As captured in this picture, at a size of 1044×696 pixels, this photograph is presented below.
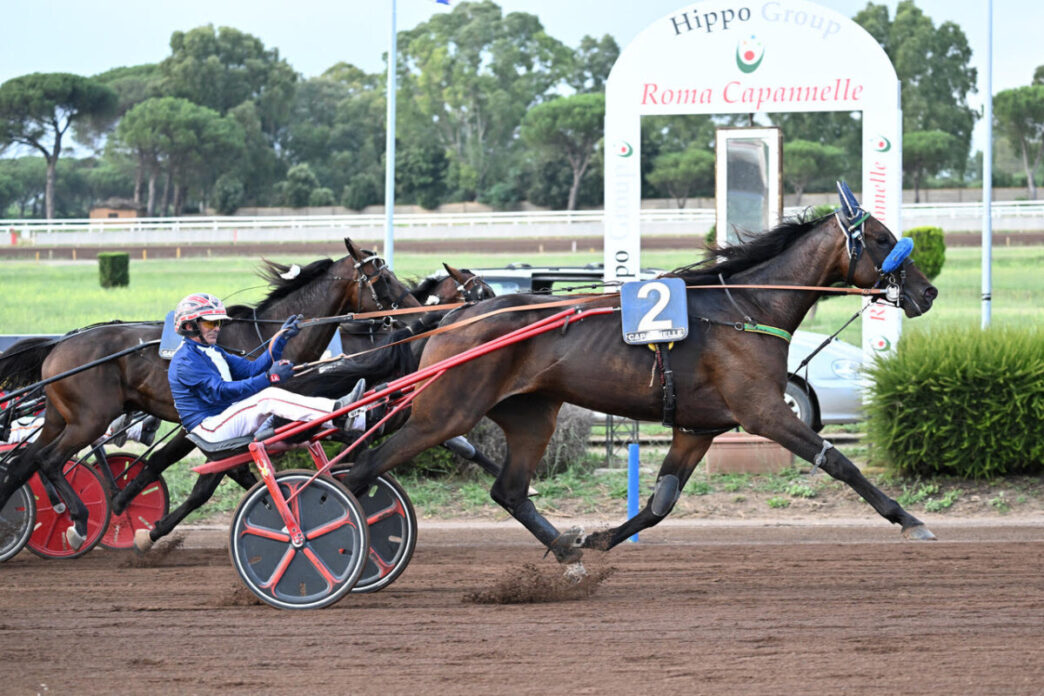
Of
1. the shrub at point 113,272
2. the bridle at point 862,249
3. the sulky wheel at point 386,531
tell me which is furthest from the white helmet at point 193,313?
the shrub at point 113,272

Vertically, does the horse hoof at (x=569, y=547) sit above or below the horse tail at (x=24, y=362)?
below

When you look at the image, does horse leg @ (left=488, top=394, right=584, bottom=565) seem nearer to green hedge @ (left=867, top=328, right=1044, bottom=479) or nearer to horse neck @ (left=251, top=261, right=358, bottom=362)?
horse neck @ (left=251, top=261, right=358, bottom=362)

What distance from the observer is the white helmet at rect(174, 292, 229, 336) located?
5953 mm

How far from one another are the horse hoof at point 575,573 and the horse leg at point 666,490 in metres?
0.16

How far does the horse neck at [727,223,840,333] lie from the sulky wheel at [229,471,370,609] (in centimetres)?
226

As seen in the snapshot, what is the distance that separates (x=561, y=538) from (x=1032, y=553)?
2.66 m

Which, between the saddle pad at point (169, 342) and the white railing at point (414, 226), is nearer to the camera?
the saddle pad at point (169, 342)

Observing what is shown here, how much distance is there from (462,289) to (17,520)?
316cm

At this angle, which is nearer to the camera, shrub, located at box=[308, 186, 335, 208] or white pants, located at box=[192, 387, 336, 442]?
white pants, located at box=[192, 387, 336, 442]

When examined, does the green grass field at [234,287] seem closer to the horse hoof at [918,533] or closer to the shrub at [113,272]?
the shrub at [113,272]

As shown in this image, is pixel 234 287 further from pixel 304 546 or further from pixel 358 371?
pixel 304 546

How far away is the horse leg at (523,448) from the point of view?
6.41m

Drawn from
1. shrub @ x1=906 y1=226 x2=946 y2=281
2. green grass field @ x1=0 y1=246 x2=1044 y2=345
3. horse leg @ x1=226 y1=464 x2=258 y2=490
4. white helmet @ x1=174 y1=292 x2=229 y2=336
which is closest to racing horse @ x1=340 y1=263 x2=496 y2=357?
horse leg @ x1=226 y1=464 x2=258 y2=490

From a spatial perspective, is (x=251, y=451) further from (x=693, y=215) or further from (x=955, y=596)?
(x=693, y=215)
